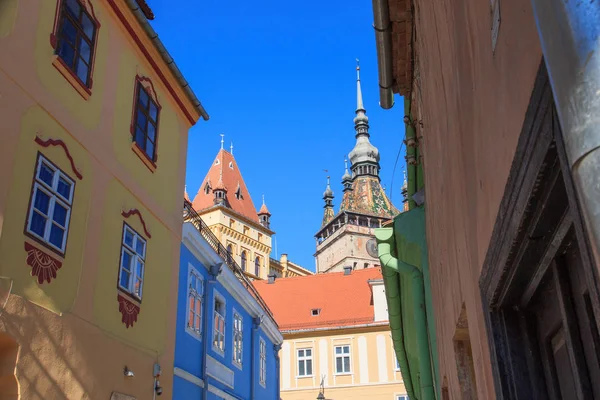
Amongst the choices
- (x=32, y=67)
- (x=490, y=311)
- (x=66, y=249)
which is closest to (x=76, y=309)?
(x=66, y=249)

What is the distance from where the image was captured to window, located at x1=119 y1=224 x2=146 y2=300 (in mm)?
9891

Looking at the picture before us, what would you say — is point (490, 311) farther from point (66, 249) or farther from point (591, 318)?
point (66, 249)

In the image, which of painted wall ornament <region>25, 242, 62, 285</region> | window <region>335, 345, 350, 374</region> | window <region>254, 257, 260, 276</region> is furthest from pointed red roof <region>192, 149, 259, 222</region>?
painted wall ornament <region>25, 242, 62, 285</region>

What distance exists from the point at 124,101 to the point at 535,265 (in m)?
9.01

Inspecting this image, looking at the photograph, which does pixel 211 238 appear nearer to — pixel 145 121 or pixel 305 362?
pixel 145 121

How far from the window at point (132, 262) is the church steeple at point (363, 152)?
8959cm

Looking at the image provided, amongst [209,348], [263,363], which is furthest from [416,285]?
[263,363]

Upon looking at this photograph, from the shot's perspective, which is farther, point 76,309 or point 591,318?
point 76,309

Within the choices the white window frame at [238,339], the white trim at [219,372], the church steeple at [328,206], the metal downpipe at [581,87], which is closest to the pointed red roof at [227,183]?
the church steeple at [328,206]

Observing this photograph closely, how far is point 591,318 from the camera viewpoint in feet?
6.59

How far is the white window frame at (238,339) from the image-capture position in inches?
666

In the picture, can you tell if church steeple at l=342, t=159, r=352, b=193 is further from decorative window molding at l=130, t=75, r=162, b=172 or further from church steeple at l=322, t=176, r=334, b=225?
decorative window molding at l=130, t=75, r=162, b=172

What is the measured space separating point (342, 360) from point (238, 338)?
17283 mm

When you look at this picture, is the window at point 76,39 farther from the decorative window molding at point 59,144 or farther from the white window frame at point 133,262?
the white window frame at point 133,262
